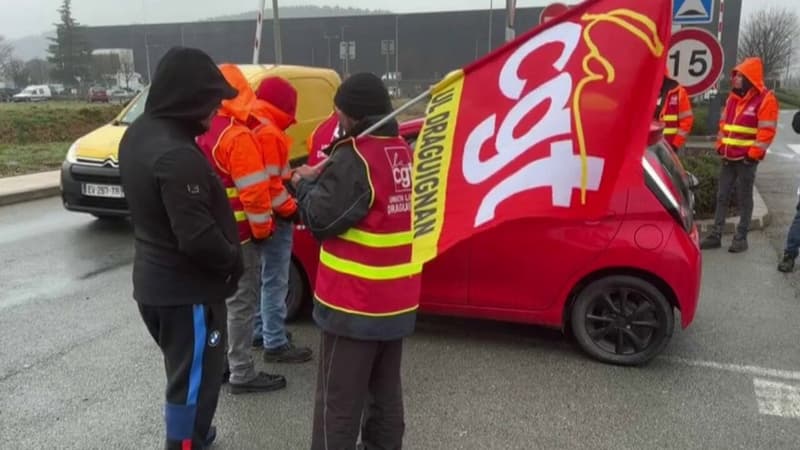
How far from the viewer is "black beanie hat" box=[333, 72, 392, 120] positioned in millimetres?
2697

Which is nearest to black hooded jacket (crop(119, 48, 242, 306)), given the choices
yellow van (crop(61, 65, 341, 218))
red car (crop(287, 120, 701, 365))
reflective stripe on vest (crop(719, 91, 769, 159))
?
red car (crop(287, 120, 701, 365))

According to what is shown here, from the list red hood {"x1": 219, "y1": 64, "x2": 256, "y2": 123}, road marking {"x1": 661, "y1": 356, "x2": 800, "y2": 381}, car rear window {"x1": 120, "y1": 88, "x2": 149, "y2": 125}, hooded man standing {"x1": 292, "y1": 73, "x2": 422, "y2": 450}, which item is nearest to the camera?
hooded man standing {"x1": 292, "y1": 73, "x2": 422, "y2": 450}

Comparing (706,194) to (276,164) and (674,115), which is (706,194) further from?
(276,164)

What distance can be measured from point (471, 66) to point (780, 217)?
782 centimetres

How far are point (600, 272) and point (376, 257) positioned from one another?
86.4 inches

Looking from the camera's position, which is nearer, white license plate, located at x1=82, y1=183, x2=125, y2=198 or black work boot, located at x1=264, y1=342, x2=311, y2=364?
black work boot, located at x1=264, y1=342, x2=311, y2=364

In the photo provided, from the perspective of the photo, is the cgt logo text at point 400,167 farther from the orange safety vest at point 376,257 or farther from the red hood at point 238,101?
the red hood at point 238,101

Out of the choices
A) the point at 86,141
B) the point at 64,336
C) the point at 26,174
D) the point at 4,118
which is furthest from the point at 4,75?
the point at 64,336

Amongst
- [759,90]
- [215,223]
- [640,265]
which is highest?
[759,90]

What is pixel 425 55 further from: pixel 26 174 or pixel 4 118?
pixel 26 174

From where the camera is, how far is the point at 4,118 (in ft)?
63.2

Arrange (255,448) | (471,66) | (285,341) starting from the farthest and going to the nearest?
(285,341) < (255,448) < (471,66)

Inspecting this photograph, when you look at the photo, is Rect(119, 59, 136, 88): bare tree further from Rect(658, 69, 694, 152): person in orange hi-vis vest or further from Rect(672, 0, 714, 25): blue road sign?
Rect(672, 0, 714, 25): blue road sign

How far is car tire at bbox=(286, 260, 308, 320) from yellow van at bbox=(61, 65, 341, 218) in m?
3.05
